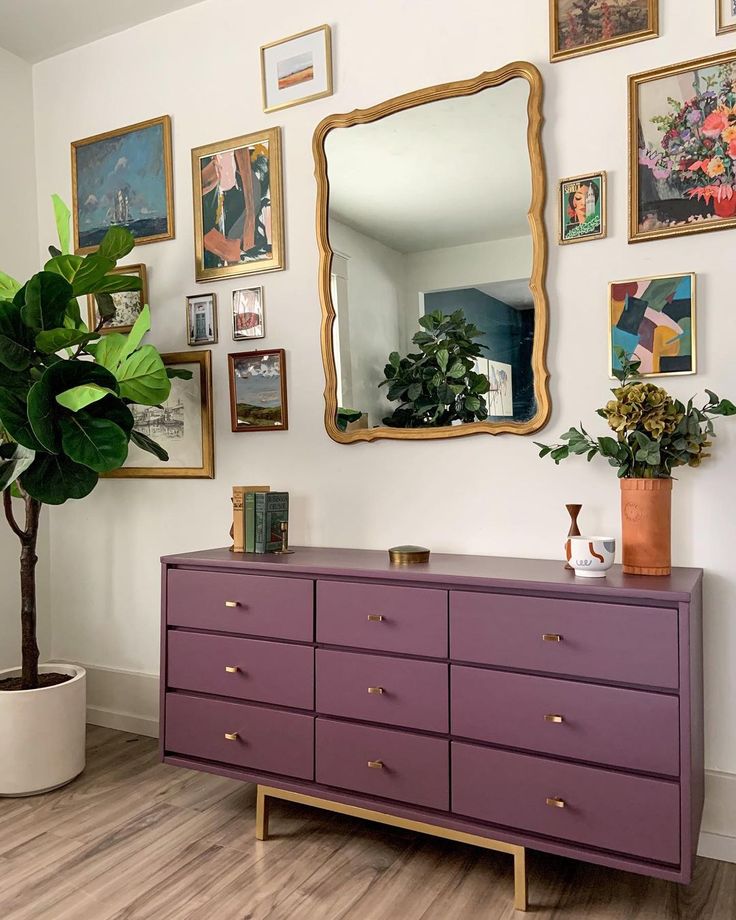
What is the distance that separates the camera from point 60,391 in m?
2.35

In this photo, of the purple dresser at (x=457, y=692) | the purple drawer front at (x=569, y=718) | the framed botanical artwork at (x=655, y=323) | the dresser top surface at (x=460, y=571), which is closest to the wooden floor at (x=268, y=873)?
the purple dresser at (x=457, y=692)

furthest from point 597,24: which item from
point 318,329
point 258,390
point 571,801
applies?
point 571,801

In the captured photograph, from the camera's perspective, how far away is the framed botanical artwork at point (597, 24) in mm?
2207

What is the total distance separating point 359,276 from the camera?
2682 mm

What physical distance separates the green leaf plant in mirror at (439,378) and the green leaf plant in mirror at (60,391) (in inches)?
30.6

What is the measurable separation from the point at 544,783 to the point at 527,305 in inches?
53.2

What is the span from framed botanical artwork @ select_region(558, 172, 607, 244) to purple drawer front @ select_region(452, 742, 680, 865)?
4.82 feet

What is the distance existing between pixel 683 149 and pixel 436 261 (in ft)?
2.57

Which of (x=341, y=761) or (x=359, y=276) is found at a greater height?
(x=359, y=276)

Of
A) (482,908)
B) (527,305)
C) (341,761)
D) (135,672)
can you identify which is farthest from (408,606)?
(135,672)

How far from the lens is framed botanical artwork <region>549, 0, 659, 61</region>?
2.21m

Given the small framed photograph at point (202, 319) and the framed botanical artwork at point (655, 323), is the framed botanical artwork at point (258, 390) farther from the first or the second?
the framed botanical artwork at point (655, 323)

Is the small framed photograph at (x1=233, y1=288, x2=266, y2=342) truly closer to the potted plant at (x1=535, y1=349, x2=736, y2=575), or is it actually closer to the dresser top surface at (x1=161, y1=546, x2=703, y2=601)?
the dresser top surface at (x1=161, y1=546, x2=703, y2=601)

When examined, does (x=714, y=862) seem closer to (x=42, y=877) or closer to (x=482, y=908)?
(x=482, y=908)
